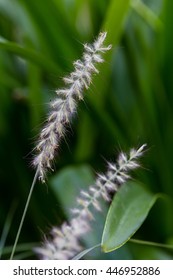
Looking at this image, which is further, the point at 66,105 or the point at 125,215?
the point at 125,215

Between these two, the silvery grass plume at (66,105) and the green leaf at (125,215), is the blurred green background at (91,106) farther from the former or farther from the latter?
the silvery grass plume at (66,105)

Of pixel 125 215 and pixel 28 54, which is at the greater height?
pixel 28 54

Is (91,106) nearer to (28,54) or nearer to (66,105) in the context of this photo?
(28,54)

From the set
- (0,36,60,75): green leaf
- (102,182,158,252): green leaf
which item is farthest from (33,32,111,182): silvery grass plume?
(0,36,60,75): green leaf

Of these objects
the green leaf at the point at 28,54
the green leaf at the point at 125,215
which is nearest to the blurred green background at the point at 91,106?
the green leaf at the point at 28,54

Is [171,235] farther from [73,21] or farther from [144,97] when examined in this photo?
[73,21]

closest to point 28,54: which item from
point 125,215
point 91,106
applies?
point 91,106

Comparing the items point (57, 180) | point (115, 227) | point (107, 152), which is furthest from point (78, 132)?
point (115, 227)
